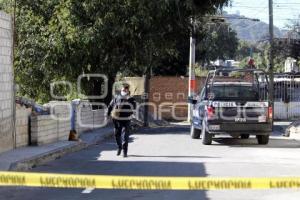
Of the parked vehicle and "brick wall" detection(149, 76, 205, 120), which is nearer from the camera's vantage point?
the parked vehicle

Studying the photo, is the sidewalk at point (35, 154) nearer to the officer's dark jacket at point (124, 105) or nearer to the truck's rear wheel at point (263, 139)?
the officer's dark jacket at point (124, 105)

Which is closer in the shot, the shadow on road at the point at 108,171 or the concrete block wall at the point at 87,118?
the shadow on road at the point at 108,171

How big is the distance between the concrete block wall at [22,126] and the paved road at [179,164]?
1156mm

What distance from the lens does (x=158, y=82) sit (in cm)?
3944

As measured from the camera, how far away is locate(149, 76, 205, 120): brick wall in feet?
129

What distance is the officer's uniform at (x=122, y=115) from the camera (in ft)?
50.6

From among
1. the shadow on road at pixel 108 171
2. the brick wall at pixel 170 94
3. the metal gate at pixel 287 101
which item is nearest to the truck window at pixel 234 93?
the shadow on road at pixel 108 171

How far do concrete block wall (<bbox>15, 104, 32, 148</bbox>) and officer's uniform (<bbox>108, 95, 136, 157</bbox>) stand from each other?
2.05 m

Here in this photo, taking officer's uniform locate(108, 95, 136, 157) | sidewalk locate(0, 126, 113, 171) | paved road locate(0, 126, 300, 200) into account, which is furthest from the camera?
officer's uniform locate(108, 95, 136, 157)

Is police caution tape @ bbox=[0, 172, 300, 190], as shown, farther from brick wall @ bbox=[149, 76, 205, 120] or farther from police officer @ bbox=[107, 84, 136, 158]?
brick wall @ bbox=[149, 76, 205, 120]

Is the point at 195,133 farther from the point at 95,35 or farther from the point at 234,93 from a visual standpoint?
the point at 95,35

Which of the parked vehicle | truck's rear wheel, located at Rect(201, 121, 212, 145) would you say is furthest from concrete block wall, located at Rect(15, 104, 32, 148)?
truck's rear wheel, located at Rect(201, 121, 212, 145)

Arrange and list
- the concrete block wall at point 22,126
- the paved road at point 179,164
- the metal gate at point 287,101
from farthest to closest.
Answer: the metal gate at point 287,101 → the concrete block wall at point 22,126 → the paved road at point 179,164

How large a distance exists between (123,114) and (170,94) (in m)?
24.1
